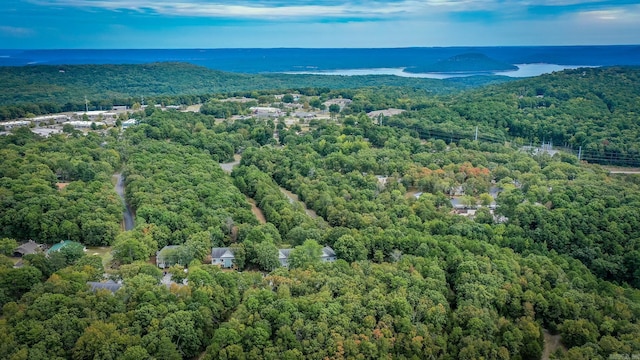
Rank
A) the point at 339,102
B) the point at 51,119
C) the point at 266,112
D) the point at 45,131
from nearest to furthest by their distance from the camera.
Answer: the point at 45,131 < the point at 51,119 < the point at 266,112 < the point at 339,102

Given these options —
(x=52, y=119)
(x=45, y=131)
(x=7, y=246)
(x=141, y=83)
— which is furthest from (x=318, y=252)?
(x=141, y=83)

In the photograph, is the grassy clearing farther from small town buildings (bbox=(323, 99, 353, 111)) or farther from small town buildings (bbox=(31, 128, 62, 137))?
small town buildings (bbox=(323, 99, 353, 111))

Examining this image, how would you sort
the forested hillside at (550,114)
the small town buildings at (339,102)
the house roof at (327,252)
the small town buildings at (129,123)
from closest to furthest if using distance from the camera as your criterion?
the house roof at (327,252), the forested hillside at (550,114), the small town buildings at (129,123), the small town buildings at (339,102)

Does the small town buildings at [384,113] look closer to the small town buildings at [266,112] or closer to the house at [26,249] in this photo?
the small town buildings at [266,112]

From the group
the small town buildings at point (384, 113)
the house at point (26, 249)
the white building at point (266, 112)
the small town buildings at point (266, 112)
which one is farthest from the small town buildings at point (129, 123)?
the house at point (26, 249)

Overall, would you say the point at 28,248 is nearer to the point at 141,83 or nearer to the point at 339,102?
the point at 339,102

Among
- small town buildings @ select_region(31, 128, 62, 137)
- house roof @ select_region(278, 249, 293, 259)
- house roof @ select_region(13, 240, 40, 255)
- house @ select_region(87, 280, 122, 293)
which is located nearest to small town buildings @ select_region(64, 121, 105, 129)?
small town buildings @ select_region(31, 128, 62, 137)
